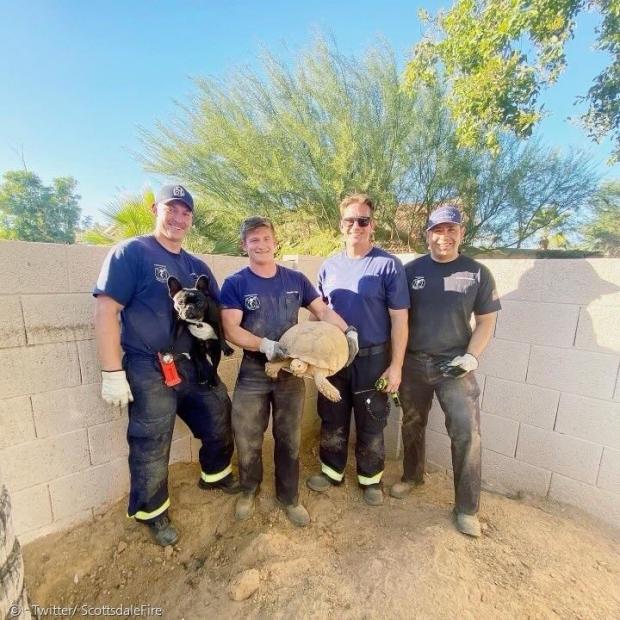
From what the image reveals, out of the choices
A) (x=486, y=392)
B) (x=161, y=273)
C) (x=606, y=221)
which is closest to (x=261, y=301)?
(x=161, y=273)

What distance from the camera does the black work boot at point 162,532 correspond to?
82.3 inches

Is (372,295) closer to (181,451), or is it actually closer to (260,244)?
(260,244)

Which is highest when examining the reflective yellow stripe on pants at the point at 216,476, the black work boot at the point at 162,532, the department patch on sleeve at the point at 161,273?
the department patch on sleeve at the point at 161,273

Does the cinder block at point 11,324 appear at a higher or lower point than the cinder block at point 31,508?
higher

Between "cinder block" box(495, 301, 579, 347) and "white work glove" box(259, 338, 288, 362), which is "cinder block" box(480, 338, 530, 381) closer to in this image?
"cinder block" box(495, 301, 579, 347)

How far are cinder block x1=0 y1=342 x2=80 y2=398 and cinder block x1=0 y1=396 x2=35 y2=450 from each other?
5 centimetres

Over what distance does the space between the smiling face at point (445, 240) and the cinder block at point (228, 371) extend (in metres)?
1.89

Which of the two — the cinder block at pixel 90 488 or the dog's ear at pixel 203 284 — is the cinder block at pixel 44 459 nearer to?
the cinder block at pixel 90 488

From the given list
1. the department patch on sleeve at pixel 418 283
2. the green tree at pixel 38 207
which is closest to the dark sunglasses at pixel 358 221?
the department patch on sleeve at pixel 418 283

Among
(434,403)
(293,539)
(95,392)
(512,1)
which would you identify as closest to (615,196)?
(512,1)

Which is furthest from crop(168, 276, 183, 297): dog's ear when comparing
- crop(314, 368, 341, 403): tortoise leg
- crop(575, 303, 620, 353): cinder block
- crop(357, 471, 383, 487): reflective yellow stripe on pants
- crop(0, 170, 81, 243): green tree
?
crop(0, 170, 81, 243): green tree

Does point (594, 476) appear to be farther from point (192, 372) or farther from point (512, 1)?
point (512, 1)

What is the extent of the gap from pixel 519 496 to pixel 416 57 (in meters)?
7.42

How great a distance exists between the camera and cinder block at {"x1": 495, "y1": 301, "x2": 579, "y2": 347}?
2.27 metres
